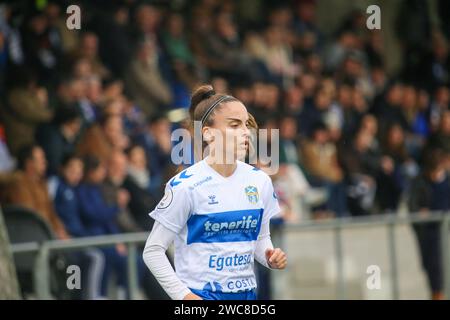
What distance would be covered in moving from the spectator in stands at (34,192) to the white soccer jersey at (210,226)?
571cm

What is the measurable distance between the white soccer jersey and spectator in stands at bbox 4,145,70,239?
5.71 metres

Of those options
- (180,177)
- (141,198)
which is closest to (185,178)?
(180,177)

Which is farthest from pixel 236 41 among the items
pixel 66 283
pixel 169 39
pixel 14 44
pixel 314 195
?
pixel 66 283

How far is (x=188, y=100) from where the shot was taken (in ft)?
54.4

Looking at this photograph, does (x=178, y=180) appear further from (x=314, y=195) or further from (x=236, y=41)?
(x=236, y=41)

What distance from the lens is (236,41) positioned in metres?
19.0

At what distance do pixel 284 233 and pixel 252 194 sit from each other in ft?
18.2

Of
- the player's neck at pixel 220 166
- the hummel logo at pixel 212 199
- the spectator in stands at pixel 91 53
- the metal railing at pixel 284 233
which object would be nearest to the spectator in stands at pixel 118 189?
the metal railing at pixel 284 233

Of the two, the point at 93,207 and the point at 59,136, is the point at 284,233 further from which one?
the point at 59,136

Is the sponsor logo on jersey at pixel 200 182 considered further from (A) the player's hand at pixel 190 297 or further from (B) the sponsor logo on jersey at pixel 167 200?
(A) the player's hand at pixel 190 297

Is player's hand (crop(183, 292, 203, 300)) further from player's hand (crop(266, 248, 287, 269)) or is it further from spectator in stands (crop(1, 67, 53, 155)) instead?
spectator in stands (crop(1, 67, 53, 155))

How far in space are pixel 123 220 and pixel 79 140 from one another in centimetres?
138

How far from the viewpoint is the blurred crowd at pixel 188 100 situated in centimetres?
1340

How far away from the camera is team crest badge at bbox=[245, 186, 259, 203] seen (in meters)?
7.08
